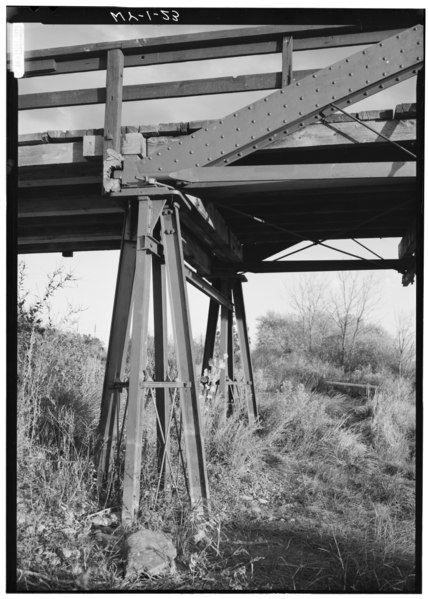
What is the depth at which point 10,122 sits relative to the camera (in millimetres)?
3354

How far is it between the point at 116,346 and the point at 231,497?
189cm

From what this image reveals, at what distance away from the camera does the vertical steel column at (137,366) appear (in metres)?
3.93

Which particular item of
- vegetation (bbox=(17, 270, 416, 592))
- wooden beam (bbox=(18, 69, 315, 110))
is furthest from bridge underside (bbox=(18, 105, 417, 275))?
vegetation (bbox=(17, 270, 416, 592))

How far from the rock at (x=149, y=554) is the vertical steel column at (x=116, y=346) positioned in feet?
3.18

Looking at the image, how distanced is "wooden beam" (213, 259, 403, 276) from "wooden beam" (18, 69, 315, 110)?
3103 mm

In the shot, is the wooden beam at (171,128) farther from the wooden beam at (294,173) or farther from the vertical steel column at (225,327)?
the vertical steel column at (225,327)

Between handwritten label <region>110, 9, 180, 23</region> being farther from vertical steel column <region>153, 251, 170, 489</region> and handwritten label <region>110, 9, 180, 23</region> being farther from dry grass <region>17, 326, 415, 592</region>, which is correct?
dry grass <region>17, 326, 415, 592</region>

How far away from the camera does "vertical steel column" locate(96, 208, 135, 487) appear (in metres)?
4.37

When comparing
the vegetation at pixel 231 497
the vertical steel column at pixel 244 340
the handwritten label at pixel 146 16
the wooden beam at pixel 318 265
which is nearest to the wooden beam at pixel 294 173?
the handwritten label at pixel 146 16

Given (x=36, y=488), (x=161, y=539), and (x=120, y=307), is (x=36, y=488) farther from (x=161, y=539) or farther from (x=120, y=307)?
(x=120, y=307)

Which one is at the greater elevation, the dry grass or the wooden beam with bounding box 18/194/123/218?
the wooden beam with bounding box 18/194/123/218

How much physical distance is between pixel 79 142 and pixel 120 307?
171 centimetres

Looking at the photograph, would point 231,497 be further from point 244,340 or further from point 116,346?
point 244,340

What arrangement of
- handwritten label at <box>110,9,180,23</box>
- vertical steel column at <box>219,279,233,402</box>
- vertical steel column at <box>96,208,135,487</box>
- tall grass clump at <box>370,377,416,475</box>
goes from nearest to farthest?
1. handwritten label at <box>110,9,180,23</box>
2. vertical steel column at <box>96,208,135,487</box>
3. tall grass clump at <box>370,377,416,475</box>
4. vertical steel column at <box>219,279,233,402</box>
